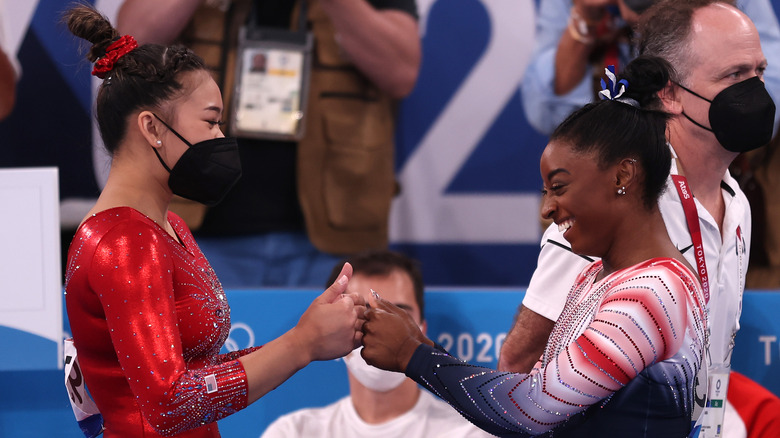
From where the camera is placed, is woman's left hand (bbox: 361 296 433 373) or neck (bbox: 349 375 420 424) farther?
neck (bbox: 349 375 420 424)

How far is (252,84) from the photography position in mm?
3574

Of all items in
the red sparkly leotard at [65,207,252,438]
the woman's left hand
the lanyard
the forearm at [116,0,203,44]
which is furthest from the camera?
the forearm at [116,0,203,44]

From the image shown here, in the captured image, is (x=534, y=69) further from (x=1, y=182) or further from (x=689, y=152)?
(x=1, y=182)

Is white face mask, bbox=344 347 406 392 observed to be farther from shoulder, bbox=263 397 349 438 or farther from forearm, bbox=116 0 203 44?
forearm, bbox=116 0 203 44

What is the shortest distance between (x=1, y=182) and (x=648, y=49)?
6.53 ft

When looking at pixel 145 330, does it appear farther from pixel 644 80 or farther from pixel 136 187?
pixel 644 80

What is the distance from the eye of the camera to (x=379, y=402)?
3.12m

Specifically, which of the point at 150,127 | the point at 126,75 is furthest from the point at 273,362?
the point at 126,75

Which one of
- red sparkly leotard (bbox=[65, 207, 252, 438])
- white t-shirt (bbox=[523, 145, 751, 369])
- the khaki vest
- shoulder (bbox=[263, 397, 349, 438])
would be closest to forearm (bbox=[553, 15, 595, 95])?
the khaki vest

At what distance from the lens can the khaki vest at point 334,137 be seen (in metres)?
3.62

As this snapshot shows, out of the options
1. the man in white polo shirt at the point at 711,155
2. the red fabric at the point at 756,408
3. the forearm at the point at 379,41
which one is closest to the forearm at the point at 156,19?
the forearm at the point at 379,41

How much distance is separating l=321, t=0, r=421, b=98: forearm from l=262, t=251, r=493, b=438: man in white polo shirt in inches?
32.5

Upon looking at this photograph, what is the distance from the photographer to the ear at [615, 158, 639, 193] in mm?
1908

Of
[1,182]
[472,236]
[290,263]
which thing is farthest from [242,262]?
[472,236]
